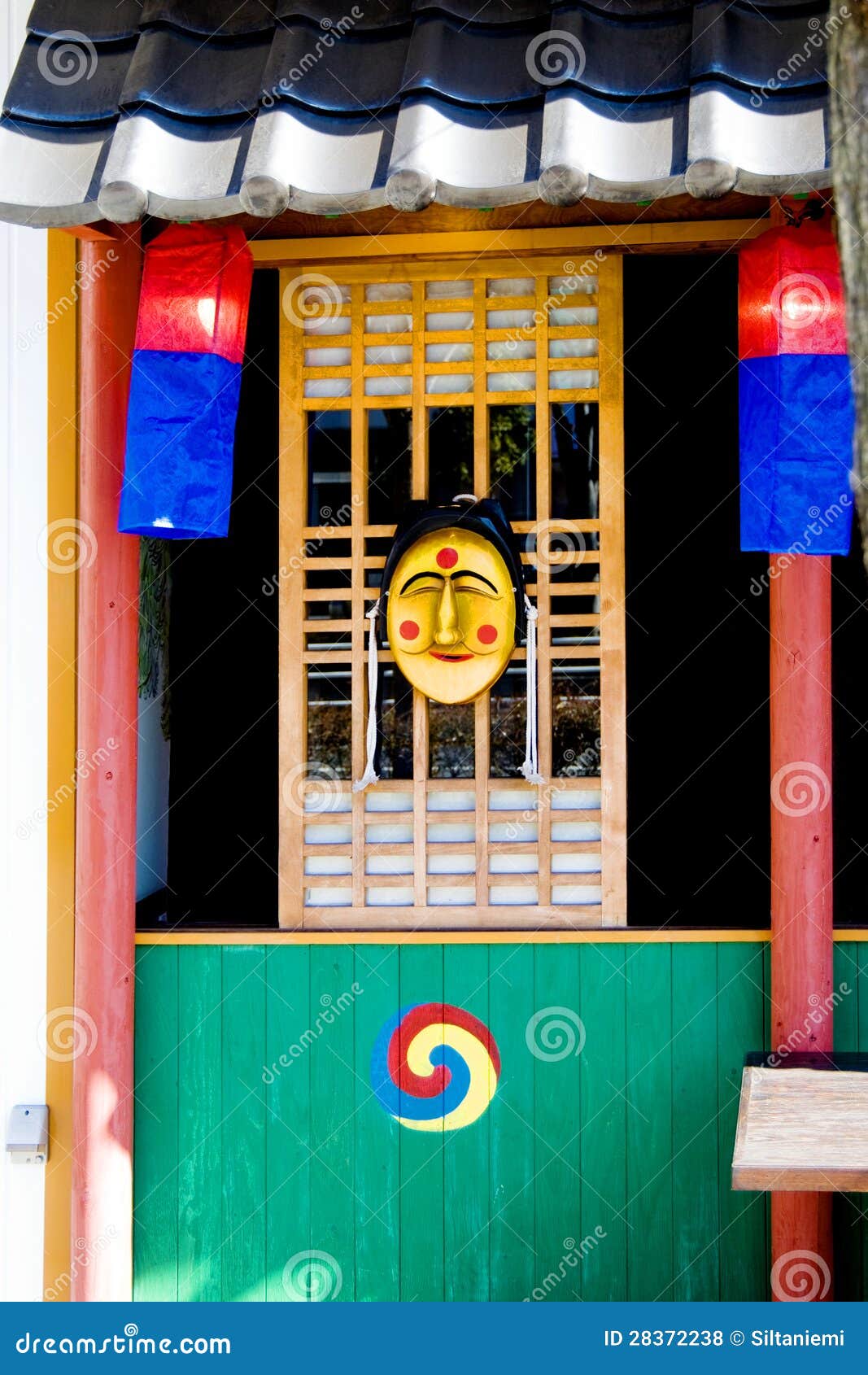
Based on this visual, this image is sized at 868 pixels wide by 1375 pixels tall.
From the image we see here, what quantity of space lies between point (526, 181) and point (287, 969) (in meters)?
2.62

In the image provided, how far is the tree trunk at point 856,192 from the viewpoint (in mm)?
2160

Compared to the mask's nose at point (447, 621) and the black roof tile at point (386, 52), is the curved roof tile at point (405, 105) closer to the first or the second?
the black roof tile at point (386, 52)

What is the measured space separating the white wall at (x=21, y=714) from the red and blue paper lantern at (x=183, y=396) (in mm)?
634

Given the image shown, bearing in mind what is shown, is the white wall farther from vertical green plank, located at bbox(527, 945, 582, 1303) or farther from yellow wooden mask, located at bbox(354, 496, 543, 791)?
vertical green plank, located at bbox(527, 945, 582, 1303)

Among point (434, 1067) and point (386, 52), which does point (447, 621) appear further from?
point (386, 52)

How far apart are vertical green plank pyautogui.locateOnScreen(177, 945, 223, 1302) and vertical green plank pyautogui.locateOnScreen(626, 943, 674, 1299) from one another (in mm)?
1395

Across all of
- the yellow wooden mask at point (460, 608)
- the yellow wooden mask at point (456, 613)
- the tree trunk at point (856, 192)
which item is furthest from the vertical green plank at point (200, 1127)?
the tree trunk at point (856, 192)

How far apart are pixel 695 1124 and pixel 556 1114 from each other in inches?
18.3

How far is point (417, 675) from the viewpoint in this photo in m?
4.38

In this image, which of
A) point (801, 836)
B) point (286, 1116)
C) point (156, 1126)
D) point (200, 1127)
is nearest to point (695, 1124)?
point (801, 836)

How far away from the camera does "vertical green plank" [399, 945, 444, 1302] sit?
14.1ft

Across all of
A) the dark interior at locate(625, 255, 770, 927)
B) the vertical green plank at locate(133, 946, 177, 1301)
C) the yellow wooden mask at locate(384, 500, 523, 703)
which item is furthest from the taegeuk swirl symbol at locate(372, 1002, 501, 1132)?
the dark interior at locate(625, 255, 770, 927)
